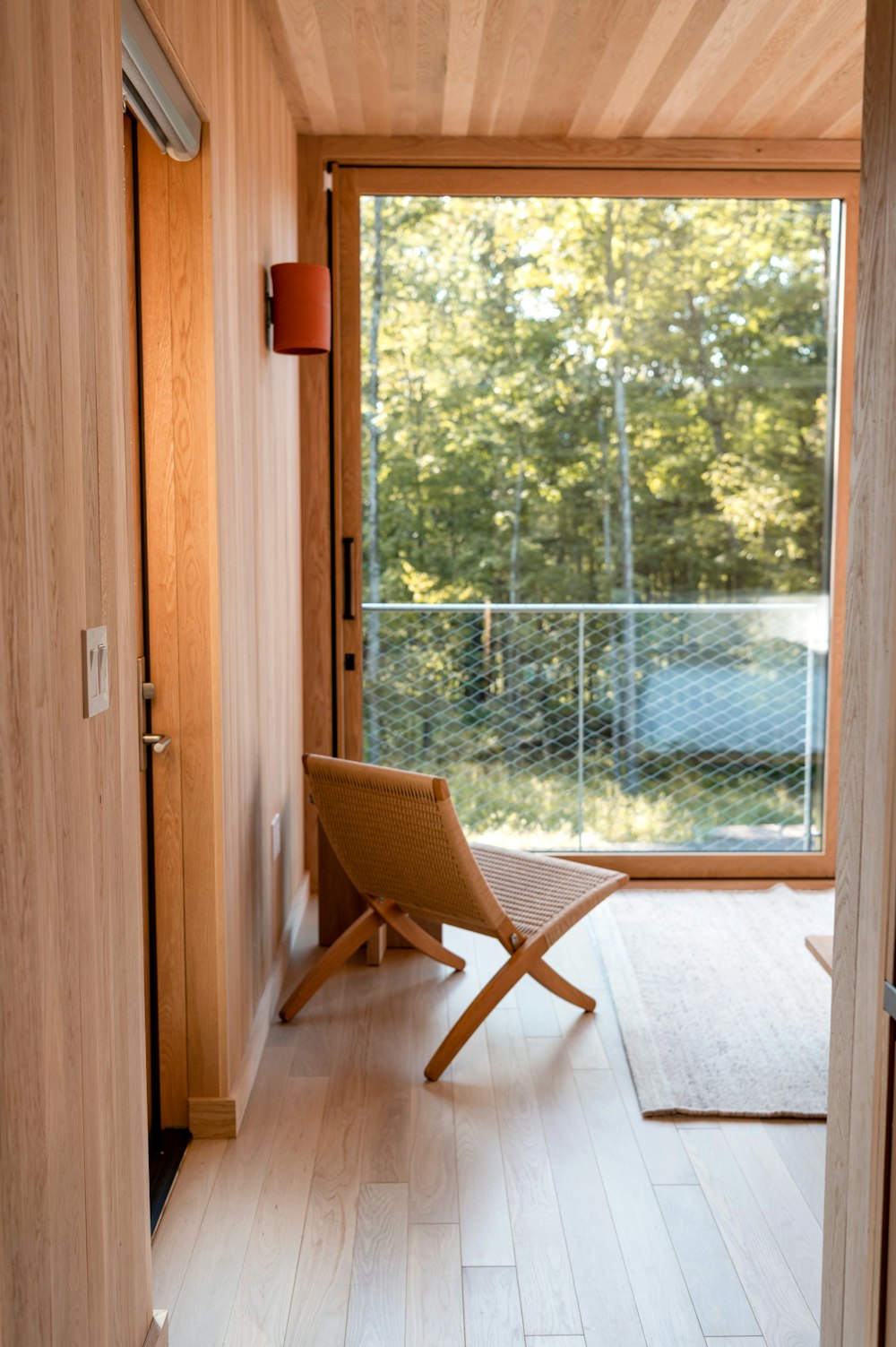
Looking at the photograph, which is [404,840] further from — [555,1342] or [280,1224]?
[555,1342]

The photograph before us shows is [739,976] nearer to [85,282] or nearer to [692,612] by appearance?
[692,612]

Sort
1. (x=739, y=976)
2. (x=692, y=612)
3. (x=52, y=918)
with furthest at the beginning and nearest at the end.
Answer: (x=692, y=612) < (x=739, y=976) < (x=52, y=918)

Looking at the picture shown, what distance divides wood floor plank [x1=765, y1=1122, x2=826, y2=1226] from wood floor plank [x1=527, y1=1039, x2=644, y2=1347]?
1.31 feet

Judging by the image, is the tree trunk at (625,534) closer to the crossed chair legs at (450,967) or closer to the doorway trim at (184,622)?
the crossed chair legs at (450,967)

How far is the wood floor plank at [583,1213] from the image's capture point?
200cm

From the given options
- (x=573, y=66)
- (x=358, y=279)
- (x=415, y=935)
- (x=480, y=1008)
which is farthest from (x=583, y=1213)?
(x=358, y=279)

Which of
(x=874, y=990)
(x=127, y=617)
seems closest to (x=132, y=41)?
(x=127, y=617)

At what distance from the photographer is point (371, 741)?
4.34 meters

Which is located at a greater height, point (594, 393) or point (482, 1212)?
point (594, 393)

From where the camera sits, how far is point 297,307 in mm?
3182

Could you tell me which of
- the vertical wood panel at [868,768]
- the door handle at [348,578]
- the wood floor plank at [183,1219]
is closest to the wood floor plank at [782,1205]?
the vertical wood panel at [868,768]

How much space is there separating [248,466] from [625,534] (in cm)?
178

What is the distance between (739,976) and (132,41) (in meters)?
2.79

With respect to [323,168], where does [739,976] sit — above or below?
below
